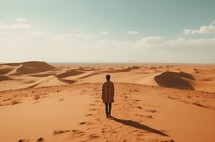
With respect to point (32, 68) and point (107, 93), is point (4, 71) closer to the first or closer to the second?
point (32, 68)

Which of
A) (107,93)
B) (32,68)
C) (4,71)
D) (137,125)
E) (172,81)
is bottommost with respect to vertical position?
(172,81)

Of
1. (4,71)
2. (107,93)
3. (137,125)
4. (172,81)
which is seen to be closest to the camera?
(137,125)

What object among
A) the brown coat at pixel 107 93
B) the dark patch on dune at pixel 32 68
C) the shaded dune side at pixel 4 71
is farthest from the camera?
the dark patch on dune at pixel 32 68

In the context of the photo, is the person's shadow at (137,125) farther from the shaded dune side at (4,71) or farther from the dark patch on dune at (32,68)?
the shaded dune side at (4,71)

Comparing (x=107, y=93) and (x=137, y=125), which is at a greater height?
(x=107, y=93)

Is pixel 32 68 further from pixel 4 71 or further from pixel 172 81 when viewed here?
pixel 172 81

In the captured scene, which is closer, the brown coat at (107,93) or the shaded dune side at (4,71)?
the brown coat at (107,93)

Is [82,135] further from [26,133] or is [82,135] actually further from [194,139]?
[194,139]

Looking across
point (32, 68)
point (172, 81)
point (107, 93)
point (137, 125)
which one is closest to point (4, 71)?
point (32, 68)

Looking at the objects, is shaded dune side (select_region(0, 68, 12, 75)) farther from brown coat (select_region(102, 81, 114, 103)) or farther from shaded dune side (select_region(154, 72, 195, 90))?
brown coat (select_region(102, 81, 114, 103))

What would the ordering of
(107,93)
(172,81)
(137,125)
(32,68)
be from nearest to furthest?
(137,125)
(107,93)
(172,81)
(32,68)

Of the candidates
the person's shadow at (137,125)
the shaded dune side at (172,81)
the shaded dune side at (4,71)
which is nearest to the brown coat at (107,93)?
the person's shadow at (137,125)

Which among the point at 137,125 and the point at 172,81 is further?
the point at 172,81

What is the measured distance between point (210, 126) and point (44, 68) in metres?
47.2
